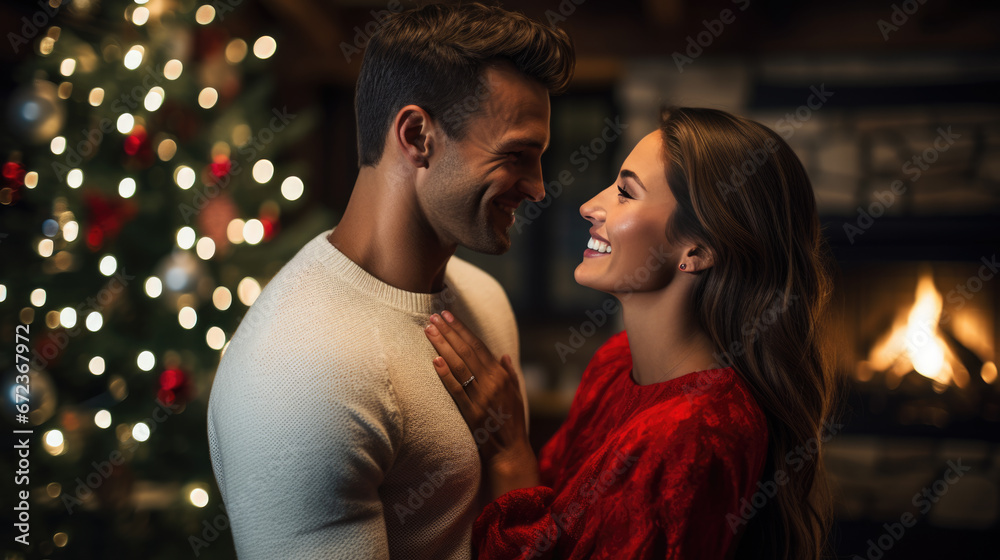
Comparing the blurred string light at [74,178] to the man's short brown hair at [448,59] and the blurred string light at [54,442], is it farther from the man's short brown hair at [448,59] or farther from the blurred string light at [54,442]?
the man's short brown hair at [448,59]

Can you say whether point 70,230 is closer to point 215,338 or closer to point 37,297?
point 37,297

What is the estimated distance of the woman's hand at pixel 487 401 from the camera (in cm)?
125

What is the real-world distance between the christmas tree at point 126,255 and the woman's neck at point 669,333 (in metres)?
1.28

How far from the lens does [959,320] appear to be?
138 inches

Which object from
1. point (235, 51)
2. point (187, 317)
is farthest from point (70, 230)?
point (235, 51)

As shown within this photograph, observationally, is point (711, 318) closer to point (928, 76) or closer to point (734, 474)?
point (734, 474)

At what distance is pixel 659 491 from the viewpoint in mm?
1157

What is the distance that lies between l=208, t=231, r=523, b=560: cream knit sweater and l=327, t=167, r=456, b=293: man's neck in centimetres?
3

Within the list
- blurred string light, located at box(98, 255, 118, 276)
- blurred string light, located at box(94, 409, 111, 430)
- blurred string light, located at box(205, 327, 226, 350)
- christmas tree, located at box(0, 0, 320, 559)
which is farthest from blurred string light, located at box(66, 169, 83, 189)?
blurred string light, located at box(94, 409, 111, 430)

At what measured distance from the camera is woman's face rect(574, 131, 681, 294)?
4.30 ft

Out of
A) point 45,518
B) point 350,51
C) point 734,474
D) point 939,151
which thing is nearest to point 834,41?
point 939,151

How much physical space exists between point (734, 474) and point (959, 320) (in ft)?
10.0

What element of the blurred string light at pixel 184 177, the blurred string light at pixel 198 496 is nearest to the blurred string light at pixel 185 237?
the blurred string light at pixel 184 177

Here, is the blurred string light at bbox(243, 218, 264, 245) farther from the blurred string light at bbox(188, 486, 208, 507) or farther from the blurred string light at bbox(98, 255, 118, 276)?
the blurred string light at bbox(188, 486, 208, 507)
